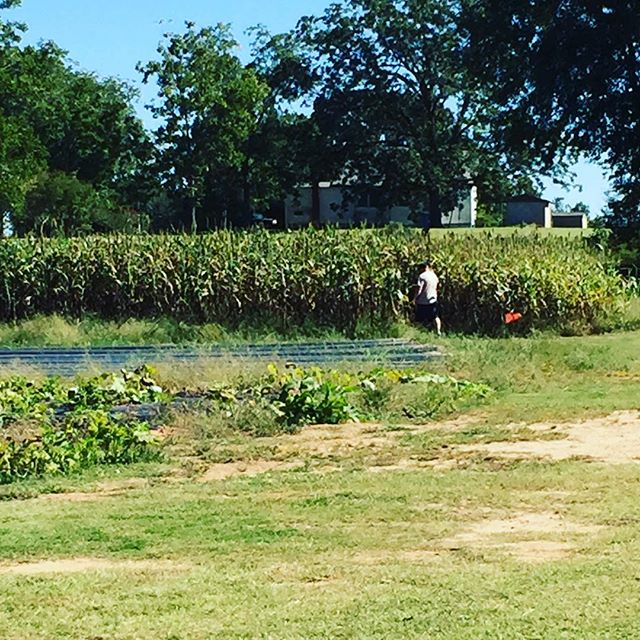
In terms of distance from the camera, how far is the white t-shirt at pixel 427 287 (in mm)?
23547

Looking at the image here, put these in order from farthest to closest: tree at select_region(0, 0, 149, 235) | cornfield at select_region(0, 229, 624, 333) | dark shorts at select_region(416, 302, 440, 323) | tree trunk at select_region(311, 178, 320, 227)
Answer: tree trunk at select_region(311, 178, 320, 227)
tree at select_region(0, 0, 149, 235)
cornfield at select_region(0, 229, 624, 333)
dark shorts at select_region(416, 302, 440, 323)

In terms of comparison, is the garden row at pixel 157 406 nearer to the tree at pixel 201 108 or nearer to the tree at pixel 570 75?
the tree at pixel 570 75

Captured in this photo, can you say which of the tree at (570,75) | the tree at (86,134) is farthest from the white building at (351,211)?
the tree at (570,75)

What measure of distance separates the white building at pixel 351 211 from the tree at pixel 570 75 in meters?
30.0

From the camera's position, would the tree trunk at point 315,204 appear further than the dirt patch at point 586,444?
Yes

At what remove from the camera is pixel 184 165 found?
5778 centimetres

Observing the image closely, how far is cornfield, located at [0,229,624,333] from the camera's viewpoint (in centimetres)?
2459

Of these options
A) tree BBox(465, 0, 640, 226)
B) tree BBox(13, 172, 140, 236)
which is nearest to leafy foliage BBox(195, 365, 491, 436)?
tree BBox(465, 0, 640, 226)

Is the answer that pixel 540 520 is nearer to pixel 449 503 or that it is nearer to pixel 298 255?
→ pixel 449 503

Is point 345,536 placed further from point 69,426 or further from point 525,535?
point 69,426

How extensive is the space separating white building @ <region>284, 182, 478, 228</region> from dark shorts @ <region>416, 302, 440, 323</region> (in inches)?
1536

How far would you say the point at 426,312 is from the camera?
23938 mm

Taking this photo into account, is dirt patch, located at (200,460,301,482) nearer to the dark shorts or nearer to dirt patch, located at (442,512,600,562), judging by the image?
dirt patch, located at (442,512,600,562)

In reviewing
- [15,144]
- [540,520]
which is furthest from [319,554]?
[15,144]
